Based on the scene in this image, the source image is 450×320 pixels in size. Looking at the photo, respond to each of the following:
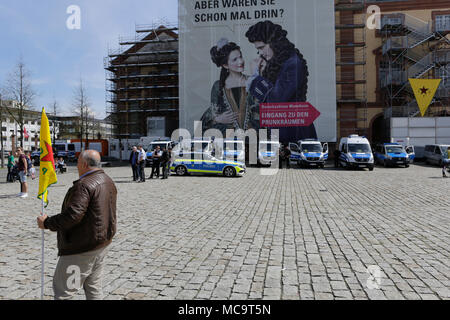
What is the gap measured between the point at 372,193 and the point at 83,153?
11418mm

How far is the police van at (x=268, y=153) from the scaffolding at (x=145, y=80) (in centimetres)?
1872

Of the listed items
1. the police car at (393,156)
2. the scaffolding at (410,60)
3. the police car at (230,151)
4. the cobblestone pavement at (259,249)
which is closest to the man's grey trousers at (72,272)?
the cobblestone pavement at (259,249)

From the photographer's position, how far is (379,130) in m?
40.8

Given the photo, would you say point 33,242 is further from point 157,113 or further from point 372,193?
point 157,113

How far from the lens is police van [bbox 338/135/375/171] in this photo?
24055 millimetres

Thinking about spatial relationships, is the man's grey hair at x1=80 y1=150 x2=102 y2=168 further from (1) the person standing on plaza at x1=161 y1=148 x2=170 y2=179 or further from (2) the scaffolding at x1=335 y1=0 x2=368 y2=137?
(2) the scaffolding at x1=335 y1=0 x2=368 y2=137

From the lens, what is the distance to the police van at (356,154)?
78.9 feet

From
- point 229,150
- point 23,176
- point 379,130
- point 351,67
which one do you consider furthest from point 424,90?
point 23,176

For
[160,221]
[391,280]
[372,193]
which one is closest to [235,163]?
[372,193]

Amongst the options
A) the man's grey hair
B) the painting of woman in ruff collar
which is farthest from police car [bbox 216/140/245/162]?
the man's grey hair

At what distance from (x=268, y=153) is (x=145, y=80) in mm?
24658

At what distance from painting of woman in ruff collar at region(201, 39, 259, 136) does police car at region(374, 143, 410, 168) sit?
41.6 feet

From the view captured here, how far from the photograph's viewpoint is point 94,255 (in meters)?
3.30

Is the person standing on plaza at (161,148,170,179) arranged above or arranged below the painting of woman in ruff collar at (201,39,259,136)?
below
